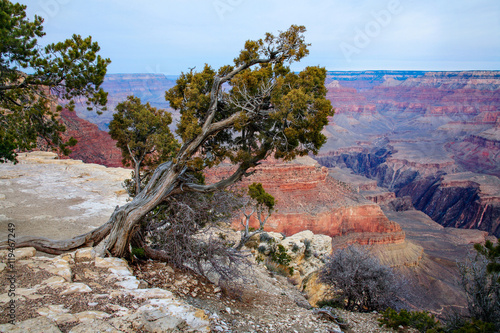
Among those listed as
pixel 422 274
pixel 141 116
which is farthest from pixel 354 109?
pixel 141 116

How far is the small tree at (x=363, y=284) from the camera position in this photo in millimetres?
12836

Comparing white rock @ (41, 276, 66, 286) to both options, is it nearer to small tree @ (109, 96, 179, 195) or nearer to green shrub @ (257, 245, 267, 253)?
small tree @ (109, 96, 179, 195)

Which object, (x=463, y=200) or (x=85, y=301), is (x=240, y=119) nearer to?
(x=85, y=301)

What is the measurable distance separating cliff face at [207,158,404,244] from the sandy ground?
48.8 feet

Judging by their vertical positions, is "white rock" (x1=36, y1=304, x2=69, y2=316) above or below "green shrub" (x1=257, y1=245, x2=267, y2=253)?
above

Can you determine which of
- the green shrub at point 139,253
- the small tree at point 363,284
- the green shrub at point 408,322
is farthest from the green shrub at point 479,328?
the green shrub at point 139,253

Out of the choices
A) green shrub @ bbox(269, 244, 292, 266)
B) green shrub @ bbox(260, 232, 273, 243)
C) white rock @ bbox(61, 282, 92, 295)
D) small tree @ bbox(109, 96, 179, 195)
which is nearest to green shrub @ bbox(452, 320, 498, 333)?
white rock @ bbox(61, 282, 92, 295)

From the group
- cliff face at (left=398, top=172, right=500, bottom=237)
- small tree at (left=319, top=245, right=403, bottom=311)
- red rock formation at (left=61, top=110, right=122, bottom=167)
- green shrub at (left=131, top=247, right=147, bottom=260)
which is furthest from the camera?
cliff face at (left=398, top=172, right=500, bottom=237)

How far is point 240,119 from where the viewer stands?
7.57 m

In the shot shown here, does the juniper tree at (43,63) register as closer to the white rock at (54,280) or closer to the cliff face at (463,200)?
the white rock at (54,280)

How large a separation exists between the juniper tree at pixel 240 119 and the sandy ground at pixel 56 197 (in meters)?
6.76

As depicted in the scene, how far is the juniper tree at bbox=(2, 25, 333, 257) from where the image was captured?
736 centimetres

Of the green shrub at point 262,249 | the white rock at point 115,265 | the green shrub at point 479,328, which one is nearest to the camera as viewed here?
the white rock at point 115,265

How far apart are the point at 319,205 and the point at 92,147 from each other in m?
42.0
